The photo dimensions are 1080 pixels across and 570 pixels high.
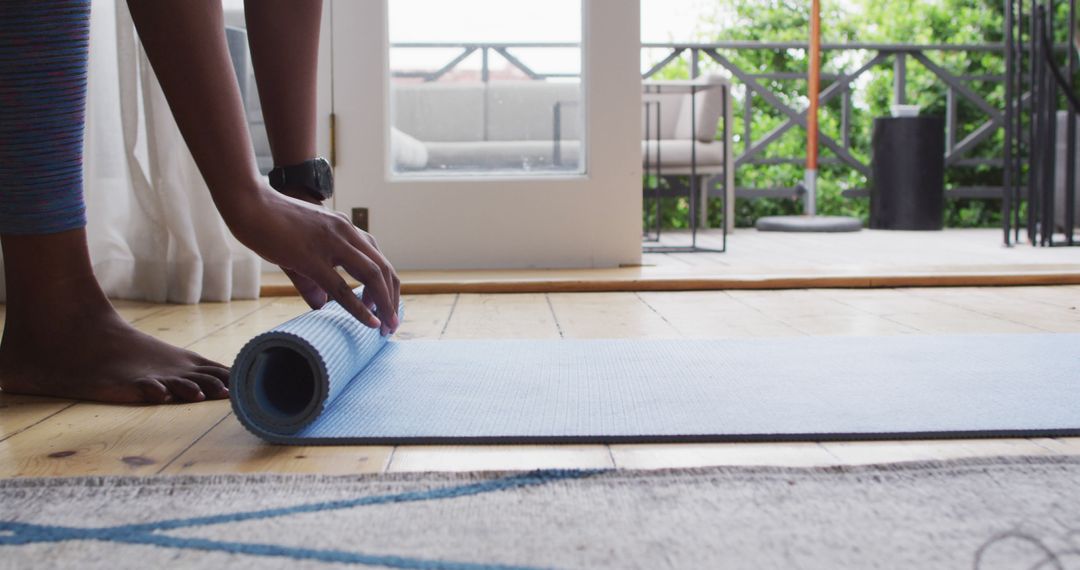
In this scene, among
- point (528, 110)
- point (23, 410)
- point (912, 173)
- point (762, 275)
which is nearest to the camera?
point (23, 410)

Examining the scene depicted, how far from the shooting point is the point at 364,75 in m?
2.64

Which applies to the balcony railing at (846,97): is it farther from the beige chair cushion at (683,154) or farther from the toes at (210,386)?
the toes at (210,386)

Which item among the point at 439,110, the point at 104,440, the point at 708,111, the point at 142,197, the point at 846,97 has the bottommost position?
the point at 104,440

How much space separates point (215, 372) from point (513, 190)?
5.28ft

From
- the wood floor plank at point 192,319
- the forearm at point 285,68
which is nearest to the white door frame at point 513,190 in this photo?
the wood floor plank at point 192,319

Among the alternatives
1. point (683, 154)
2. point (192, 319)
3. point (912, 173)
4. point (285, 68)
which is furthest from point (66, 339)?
point (912, 173)

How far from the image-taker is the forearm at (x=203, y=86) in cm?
91

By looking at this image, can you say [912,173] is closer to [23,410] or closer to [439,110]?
[439,110]

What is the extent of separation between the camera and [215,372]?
3.77 ft

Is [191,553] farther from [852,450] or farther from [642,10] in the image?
[642,10]

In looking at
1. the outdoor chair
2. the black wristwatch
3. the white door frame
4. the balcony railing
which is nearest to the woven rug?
the black wristwatch

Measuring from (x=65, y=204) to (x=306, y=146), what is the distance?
0.28 m

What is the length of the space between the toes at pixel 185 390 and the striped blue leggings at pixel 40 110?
23 cm

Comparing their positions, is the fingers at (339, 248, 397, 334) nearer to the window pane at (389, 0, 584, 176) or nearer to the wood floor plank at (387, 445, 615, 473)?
the wood floor plank at (387, 445, 615, 473)
